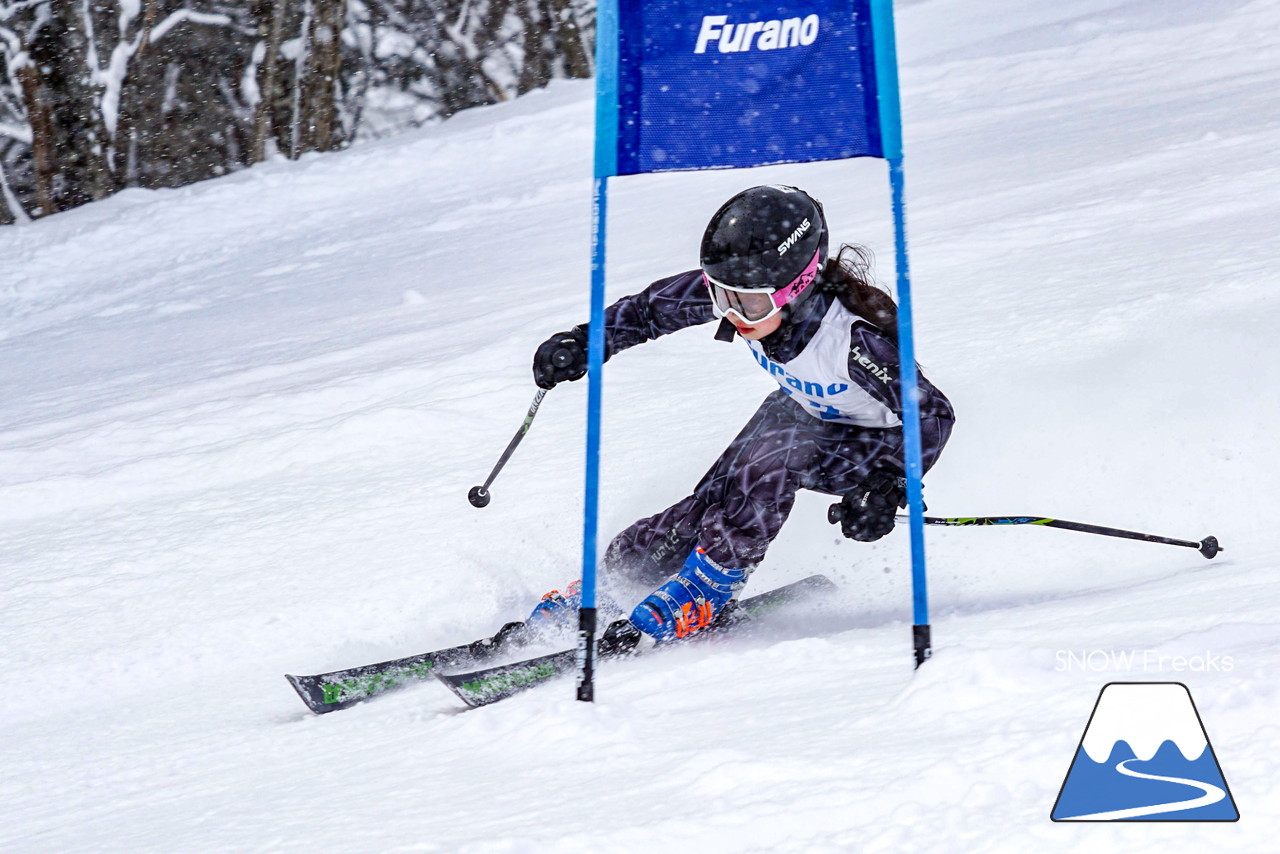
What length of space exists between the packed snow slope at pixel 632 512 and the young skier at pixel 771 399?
26 centimetres

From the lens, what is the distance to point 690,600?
115 inches

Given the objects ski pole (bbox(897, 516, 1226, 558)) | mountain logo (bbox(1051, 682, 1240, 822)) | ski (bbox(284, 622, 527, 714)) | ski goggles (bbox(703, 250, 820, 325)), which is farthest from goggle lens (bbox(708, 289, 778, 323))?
mountain logo (bbox(1051, 682, 1240, 822))

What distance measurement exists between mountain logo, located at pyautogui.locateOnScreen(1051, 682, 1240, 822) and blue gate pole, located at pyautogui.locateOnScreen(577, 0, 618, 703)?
104 centimetres

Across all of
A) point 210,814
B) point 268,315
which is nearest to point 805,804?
point 210,814

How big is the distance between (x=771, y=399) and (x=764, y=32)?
1215mm

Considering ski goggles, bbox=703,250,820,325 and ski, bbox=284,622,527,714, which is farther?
ski, bbox=284,622,527,714

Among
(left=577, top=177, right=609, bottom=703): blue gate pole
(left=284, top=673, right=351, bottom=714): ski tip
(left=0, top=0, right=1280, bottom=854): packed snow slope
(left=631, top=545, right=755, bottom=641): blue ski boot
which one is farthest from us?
(left=631, top=545, right=755, bottom=641): blue ski boot

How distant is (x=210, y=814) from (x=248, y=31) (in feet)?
51.5

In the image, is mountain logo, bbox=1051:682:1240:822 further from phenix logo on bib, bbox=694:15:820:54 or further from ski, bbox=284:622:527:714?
ski, bbox=284:622:527:714

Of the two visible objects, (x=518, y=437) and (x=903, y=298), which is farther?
(x=518, y=437)

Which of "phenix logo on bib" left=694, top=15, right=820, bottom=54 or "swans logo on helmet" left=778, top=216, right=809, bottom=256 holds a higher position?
"phenix logo on bib" left=694, top=15, right=820, bottom=54

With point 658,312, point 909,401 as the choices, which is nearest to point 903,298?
point 909,401

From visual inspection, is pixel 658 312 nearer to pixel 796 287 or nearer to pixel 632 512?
pixel 796 287

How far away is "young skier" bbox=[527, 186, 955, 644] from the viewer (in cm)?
261
